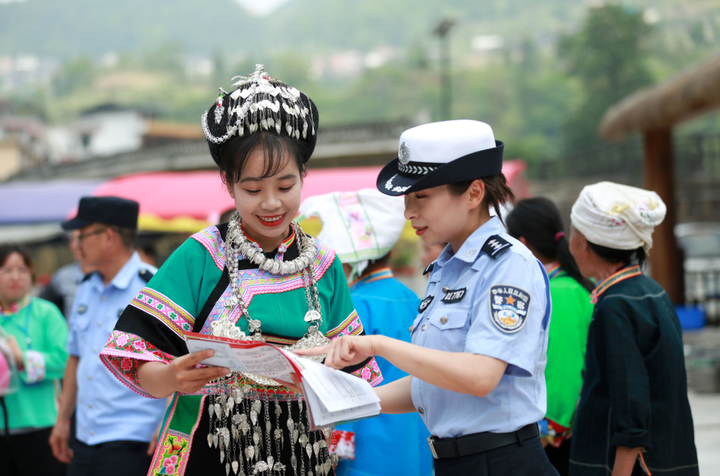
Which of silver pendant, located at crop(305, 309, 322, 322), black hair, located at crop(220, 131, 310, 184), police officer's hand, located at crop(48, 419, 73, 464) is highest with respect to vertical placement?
black hair, located at crop(220, 131, 310, 184)

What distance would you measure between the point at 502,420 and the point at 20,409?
10.3 ft

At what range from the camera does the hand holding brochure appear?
5.04 ft

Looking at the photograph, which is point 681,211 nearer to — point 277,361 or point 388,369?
point 388,369

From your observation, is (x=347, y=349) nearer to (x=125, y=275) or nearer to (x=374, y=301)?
(x=374, y=301)

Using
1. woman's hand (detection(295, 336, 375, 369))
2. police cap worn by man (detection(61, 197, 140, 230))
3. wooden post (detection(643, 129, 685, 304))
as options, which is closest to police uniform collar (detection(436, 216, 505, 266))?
woman's hand (detection(295, 336, 375, 369))

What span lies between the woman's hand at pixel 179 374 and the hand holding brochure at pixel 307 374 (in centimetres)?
3

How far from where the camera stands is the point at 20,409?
376cm

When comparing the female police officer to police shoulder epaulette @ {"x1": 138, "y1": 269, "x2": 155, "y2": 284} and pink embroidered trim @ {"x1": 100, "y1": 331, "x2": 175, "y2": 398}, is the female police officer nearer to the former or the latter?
pink embroidered trim @ {"x1": 100, "y1": 331, "x2": 175, "y2": 398}

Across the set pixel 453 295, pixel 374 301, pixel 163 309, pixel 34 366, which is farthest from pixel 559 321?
pixel 34 366

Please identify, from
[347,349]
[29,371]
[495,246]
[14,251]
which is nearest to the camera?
[347,349]

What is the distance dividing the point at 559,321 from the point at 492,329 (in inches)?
62.3

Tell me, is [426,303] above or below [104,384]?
above

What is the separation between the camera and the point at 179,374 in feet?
5.49

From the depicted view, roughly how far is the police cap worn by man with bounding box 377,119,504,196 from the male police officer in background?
6.39ft
